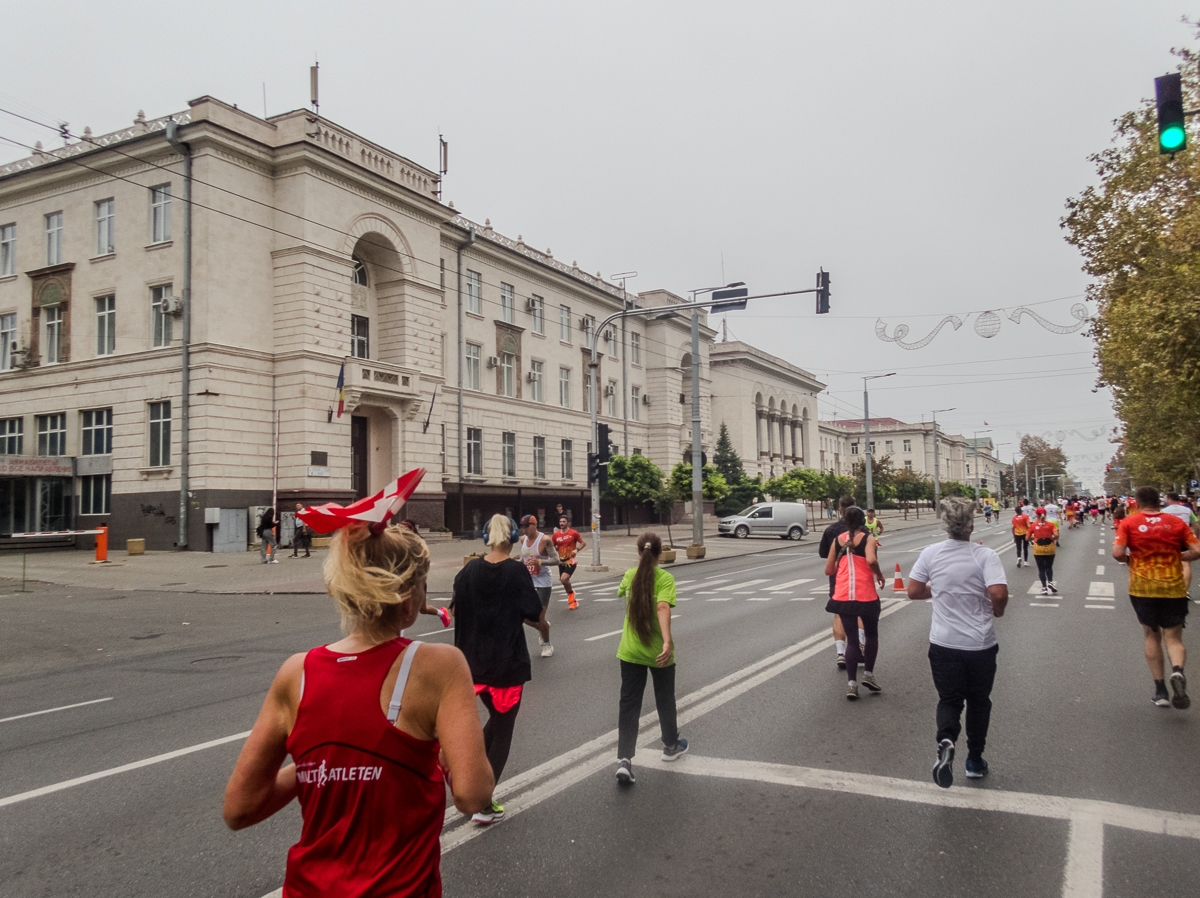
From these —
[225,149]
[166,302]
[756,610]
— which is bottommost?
[756,610]

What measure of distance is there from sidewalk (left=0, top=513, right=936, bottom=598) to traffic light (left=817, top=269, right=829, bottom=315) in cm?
863

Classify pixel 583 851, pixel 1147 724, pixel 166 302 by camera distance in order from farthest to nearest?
pixel 166 302 → pixel 1147 724 → pixel 583 851

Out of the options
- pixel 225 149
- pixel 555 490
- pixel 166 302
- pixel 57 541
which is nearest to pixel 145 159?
pixel 225 149

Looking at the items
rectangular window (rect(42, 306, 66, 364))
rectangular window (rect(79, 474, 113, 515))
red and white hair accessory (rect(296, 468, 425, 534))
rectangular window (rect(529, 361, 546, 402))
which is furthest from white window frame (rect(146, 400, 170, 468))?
red and white hair accessory (rect(296, 468, 425, 534))

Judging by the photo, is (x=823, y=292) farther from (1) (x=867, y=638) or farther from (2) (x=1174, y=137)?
(1) (x=867, y=638)

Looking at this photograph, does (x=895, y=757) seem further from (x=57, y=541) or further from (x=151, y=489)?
(x=57, y=541)

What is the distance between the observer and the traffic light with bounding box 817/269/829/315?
60.5 ft

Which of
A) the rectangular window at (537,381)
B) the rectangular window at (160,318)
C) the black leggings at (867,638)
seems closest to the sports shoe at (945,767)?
the black leggings at (867,638)

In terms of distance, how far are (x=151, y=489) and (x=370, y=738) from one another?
100.0 ft

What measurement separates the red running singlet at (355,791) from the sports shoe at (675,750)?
12.5 ft

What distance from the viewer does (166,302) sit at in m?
28.5

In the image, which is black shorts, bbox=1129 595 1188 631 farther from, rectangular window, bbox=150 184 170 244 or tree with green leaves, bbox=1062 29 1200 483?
rectangular window, bbox=150 184 170 244

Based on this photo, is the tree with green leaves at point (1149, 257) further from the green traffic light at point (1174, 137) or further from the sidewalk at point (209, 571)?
the sidewalk at point (209, 571)

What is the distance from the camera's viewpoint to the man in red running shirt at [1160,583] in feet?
23.2
